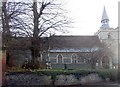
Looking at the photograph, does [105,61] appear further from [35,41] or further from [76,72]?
[35,41]

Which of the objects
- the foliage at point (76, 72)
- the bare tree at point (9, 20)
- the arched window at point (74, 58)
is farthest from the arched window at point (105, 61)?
the bare tree at point (9, 20)

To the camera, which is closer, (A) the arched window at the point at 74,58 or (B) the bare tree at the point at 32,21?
(B) the bare tree at the point at 32,21

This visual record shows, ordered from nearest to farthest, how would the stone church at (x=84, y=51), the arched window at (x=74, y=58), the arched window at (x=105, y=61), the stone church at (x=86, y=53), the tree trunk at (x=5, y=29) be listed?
1. the tree trunk at (x=5, y=29)
2. the stone church at (x=86, y=53)
3. the arched window at (x=105, y=61)
4. the stone church at (x=84, y=51)
5. the arched window at (x=74, y=58)

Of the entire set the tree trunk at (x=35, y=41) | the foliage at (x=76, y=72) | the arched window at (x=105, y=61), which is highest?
the tree trunk at (x=35, y=41)

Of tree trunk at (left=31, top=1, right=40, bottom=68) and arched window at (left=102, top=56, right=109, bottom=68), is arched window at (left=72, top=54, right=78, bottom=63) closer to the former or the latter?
arched window at (left=102, top=56, right=109, bottom=68)

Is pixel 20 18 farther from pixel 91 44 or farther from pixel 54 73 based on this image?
pixel 91 44

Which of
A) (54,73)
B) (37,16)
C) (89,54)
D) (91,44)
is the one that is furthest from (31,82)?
(91,44)

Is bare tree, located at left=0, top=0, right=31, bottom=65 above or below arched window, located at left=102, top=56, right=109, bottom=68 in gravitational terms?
above

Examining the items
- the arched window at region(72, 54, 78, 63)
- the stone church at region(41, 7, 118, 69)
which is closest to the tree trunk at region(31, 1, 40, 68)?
the stone church at region(41, 7, 118, 69)

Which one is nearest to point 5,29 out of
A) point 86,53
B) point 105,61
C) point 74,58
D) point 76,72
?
point 76,72

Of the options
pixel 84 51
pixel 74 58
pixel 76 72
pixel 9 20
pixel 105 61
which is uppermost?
pixel 9 20

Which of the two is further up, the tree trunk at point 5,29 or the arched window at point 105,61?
the tree trunk at point 5,29

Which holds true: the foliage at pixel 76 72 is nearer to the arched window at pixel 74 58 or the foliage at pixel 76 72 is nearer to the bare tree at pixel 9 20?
the bare tree at pixel 9 20

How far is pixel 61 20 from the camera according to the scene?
58.6 ft
